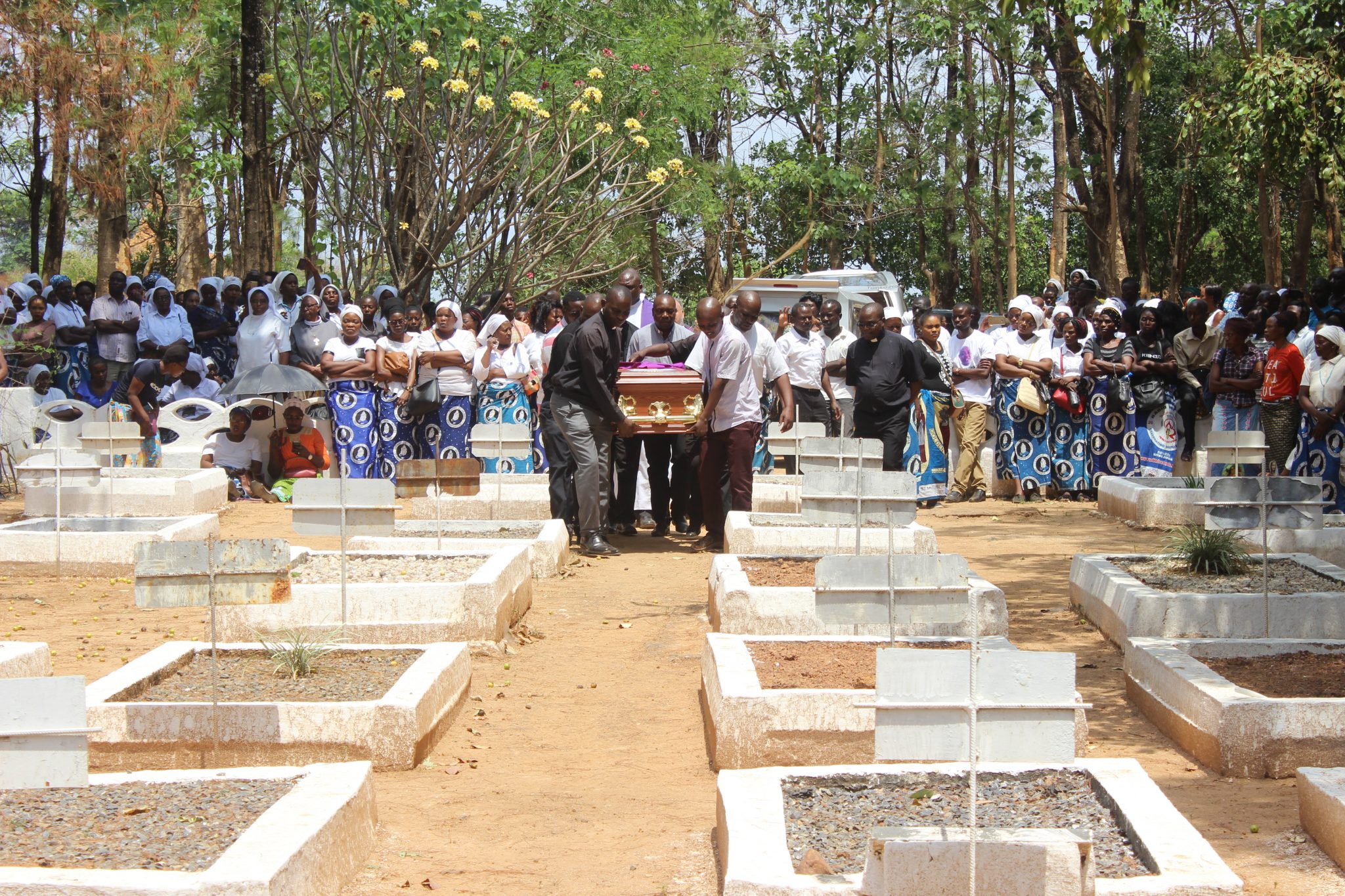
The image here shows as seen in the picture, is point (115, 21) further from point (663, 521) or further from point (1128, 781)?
point (1128, 781)

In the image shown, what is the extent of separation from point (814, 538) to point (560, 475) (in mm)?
2582

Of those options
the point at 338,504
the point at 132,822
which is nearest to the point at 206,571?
the point at 132,822

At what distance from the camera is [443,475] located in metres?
10.2

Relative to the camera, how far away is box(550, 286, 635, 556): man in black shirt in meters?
10.9

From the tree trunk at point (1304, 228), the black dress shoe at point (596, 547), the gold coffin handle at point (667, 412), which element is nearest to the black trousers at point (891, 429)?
the gold coffin handle at point (667, 412)

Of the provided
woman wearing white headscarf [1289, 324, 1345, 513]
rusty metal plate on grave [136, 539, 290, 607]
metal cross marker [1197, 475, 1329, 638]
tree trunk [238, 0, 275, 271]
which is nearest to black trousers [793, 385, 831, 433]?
woman wearing white headscarf [1289, 324, 1345, 513]

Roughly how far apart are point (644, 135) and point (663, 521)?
10362mm

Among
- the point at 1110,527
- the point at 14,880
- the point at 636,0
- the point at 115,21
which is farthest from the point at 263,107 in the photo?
the point at 14,880

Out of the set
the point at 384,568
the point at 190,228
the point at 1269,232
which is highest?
the point at 190,228

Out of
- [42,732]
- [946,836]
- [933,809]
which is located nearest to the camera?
[946,836]

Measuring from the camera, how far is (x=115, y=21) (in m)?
19.7

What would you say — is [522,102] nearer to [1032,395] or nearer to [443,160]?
[443,160]

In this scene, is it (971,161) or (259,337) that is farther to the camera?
(971,161)

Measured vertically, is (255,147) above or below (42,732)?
above
